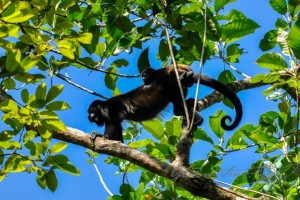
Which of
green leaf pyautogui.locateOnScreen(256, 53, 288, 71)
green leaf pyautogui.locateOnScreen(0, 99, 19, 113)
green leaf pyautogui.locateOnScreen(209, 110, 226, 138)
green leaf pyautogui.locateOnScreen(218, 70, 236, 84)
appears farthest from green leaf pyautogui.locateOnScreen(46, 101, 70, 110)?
green leaf pyautogui.locateOnScreen(218, 70, 236, 84)

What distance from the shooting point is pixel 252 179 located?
3922mm

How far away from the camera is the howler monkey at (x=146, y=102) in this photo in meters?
5.31

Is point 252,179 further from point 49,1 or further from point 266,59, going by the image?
point 49,1

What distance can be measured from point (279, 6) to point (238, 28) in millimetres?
362

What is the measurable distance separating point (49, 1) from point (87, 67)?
78cm

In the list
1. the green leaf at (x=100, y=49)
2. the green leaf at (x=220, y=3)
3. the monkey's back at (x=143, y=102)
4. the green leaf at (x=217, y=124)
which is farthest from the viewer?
the monkey's back at (x=143, y=102)

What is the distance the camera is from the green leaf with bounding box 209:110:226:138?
13.7ft

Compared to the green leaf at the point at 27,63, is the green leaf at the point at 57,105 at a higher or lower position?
lower

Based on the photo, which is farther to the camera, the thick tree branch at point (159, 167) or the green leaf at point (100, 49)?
the green leaf at point (100, 49)

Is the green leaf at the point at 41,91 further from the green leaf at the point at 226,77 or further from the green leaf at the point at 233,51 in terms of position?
the green leaf at the point at 226,77

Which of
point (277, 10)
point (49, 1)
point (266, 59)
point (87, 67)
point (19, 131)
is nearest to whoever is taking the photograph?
point (19, 131)

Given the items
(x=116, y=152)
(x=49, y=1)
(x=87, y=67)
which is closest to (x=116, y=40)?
(x=87, y=67)

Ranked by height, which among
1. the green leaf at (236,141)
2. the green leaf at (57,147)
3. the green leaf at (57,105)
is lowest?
the green leaf at (236,141)

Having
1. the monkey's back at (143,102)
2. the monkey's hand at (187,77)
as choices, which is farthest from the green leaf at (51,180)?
the monkey's back at (143,102)
